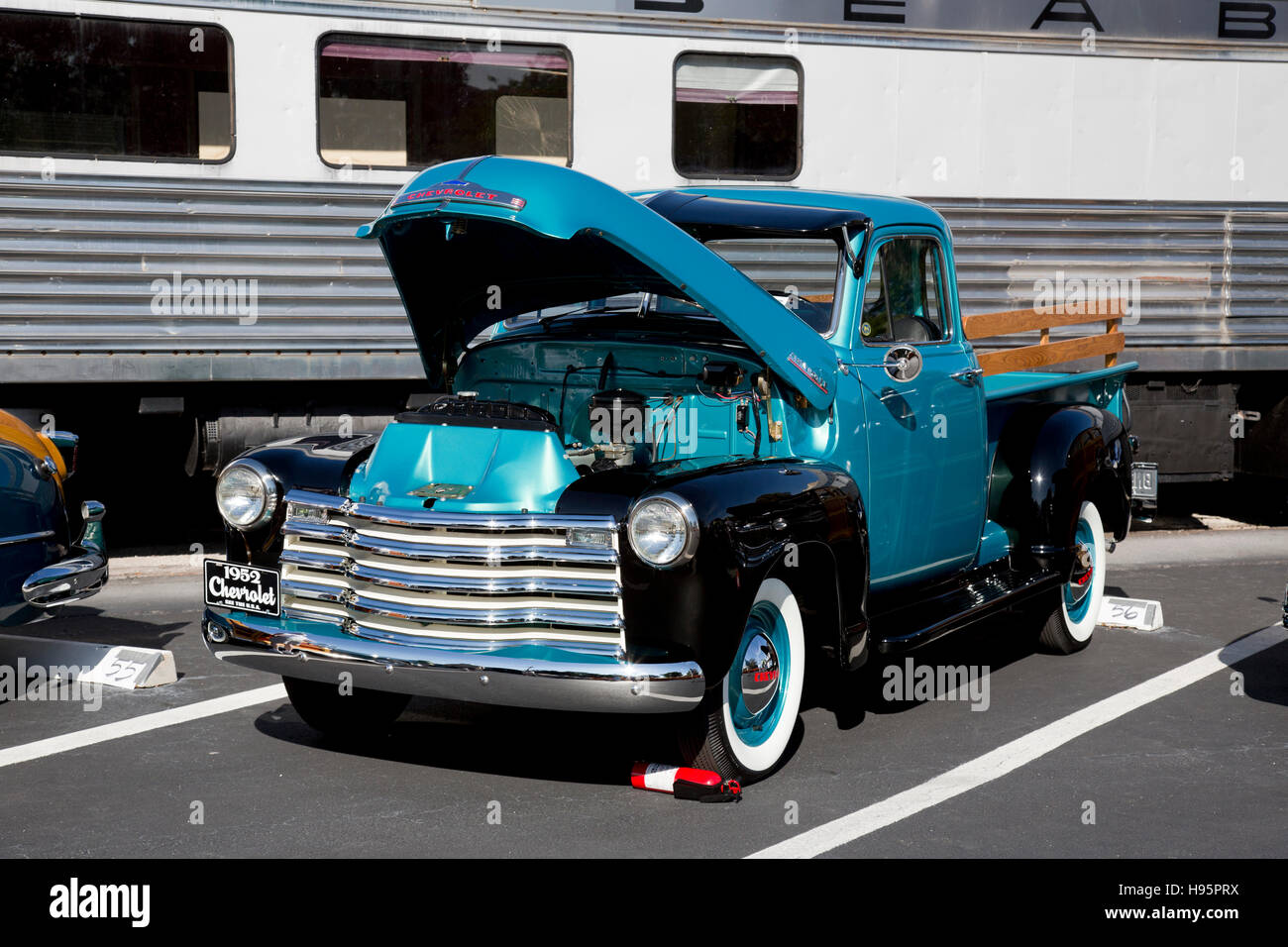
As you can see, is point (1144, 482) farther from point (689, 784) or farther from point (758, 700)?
point (689, 784)

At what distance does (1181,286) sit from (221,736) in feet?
23.4

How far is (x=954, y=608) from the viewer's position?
5996 millimetres

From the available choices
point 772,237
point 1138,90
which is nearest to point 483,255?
point 772,237

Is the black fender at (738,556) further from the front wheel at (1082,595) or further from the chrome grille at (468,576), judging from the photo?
the front wheel at (1082,595)

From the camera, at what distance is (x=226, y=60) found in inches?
327

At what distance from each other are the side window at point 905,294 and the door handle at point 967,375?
6.8 inches

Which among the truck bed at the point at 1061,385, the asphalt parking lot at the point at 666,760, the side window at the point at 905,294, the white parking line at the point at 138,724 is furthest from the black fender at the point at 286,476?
the truck bed at the point at 1061,385

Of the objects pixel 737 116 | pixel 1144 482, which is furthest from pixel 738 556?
pixel 737 116

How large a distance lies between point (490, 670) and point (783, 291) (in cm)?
228

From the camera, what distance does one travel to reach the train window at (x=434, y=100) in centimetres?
849

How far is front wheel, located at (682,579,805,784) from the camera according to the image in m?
4.81

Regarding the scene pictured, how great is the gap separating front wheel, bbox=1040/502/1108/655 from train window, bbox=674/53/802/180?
304cm
